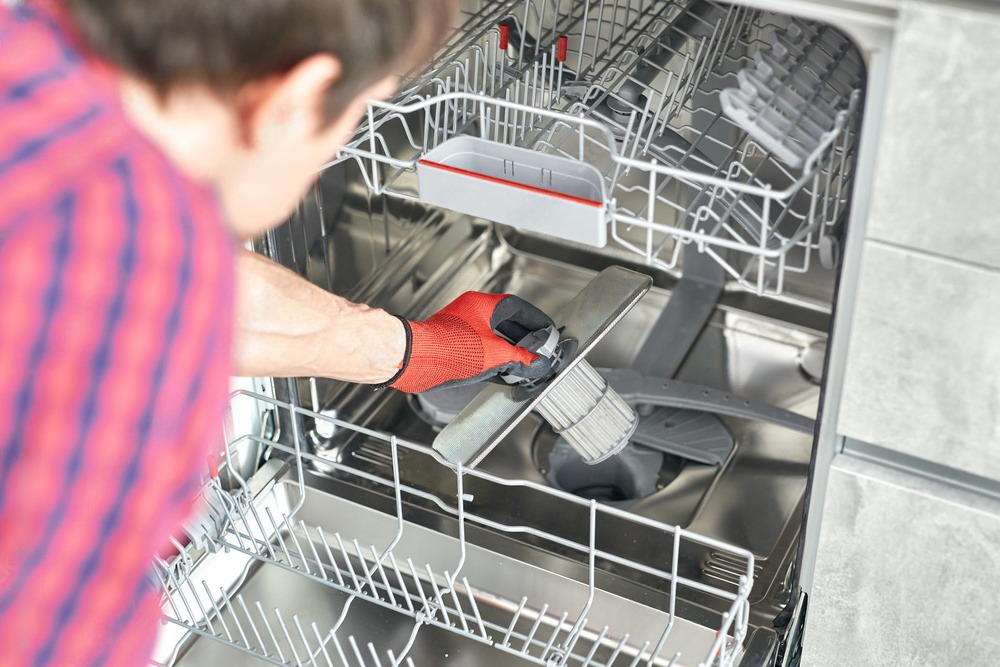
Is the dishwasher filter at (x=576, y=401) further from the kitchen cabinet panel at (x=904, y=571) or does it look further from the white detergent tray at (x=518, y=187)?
the kitchen cabinet panel at (x=904, y=571)

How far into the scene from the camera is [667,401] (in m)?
1.40

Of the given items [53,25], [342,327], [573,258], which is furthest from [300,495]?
[53,25]

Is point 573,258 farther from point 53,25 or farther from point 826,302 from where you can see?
point 53,25

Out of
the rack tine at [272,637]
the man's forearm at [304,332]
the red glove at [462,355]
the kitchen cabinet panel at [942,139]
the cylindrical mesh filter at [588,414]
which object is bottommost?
the rack tine at [272,637]

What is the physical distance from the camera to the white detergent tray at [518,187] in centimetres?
96

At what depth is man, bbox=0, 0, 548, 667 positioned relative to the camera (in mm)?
515

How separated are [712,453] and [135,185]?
0.99 m

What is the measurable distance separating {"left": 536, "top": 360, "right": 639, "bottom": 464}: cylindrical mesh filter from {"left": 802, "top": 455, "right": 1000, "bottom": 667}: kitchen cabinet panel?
305mm

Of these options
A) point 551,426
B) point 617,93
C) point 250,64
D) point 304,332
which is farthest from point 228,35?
point 551,426

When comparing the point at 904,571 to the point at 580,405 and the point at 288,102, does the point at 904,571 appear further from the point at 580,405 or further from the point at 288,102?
the point at 288,102

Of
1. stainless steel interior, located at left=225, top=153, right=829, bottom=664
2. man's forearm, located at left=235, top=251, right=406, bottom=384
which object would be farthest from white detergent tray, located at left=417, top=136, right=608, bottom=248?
stainless steel interior, located at left=225, top=153, right=829, bottom=664

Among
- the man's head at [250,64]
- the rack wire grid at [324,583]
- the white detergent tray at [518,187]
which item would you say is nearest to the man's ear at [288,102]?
the man's head at [250,64]

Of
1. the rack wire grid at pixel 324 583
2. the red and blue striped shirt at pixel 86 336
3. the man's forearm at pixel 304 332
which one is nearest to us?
the red and blue striped shirt at pixel 86 336

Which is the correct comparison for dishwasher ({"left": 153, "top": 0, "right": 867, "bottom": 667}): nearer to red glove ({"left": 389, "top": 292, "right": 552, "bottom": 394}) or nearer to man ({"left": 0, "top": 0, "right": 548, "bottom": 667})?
red glove ({"left": 389, "top": 292, "right": 552, "bottom": 394})
